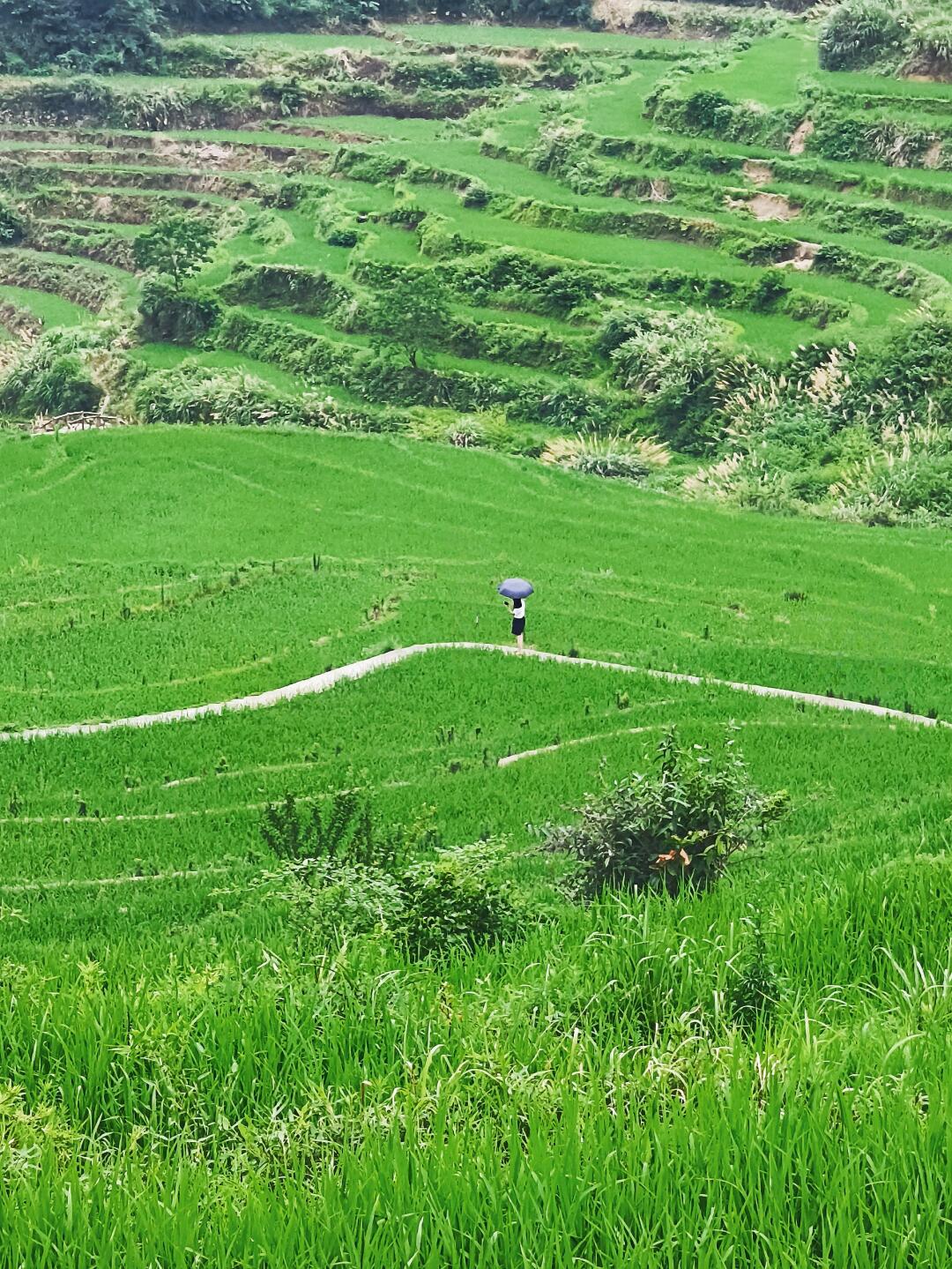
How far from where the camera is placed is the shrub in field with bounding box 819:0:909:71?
33188 mm

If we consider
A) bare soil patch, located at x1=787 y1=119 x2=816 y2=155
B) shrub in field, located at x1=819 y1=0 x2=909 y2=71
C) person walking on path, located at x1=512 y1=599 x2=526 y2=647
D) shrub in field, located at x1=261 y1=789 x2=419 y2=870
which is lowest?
person walking on path, located at x1=512 y1=599 x2=526 y2=647

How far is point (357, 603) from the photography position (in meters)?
13.5

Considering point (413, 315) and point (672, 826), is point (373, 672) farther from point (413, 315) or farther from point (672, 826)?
point (413, 315)

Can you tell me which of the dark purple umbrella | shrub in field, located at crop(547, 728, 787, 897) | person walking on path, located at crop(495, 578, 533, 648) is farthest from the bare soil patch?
shrub in field, located at crop(547, 728, 787, 897)

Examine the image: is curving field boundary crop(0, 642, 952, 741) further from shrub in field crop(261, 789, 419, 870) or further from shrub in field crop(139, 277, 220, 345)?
shrub in field crop(139, 277, 220, 345)

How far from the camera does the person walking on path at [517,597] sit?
11.2m

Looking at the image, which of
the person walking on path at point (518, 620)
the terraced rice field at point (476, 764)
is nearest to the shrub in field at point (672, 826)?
the terraced rice field at point (476, 764)

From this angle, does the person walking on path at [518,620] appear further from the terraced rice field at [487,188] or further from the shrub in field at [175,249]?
the shrub in field at [175,249]

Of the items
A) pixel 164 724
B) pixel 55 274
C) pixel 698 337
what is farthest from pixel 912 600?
pixel 55 274

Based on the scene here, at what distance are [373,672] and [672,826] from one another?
5767 mm

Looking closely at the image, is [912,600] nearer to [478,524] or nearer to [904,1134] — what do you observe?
[478,524]

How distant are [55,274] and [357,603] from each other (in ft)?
81.3

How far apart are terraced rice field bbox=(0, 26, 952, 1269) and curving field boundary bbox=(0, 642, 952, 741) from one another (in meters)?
0.19

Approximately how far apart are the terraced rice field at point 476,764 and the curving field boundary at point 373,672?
19 cm
